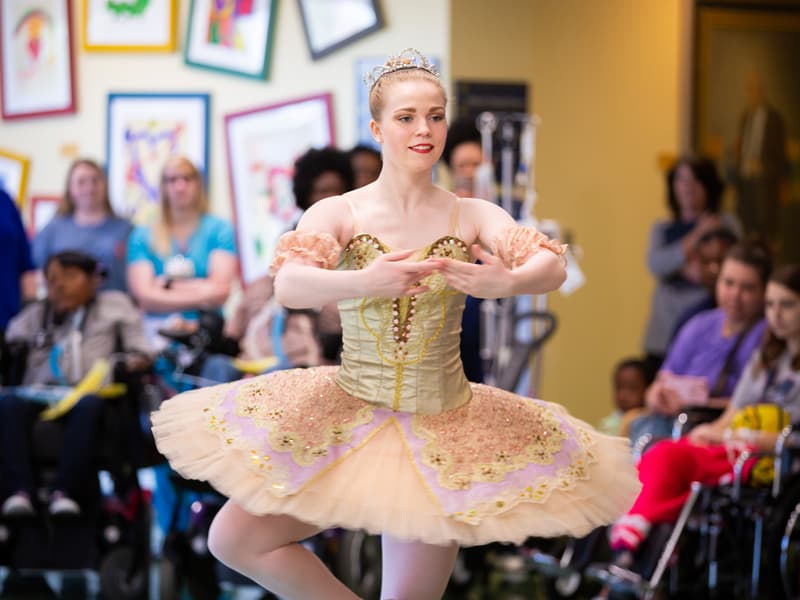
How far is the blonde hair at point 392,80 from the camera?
9.61ft

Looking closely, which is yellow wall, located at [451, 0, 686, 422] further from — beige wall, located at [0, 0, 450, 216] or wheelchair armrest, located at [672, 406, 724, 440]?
wheelchair armrest, located at [672, 406, 724, 440]

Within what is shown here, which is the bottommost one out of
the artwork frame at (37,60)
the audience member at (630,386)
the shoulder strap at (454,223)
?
the audience member at (630,386)

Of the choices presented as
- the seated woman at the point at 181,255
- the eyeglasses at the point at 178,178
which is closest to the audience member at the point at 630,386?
the seated woman at the point at 181,255

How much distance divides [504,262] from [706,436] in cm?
239

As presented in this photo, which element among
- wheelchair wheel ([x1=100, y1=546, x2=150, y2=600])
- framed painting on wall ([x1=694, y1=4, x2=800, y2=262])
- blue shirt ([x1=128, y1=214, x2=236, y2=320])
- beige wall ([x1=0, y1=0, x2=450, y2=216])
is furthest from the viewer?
framed painting on wall ([x1=694, y1=4, x2=800, y2=262])

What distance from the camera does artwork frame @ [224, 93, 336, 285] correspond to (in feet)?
25.5

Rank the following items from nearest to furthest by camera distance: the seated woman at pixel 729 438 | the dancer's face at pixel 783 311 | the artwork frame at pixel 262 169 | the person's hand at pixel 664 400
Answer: the seated woman at pixel 729 438 → the dancer's face at pixel 783 311 → the person's hand at pixel 664 400 → the artwork frame at pixel 262 169

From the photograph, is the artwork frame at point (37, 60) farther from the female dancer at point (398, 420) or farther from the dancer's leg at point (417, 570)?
the dancer's leg at point (417, 570)

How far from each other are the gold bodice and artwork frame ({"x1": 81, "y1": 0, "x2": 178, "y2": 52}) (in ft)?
17.2

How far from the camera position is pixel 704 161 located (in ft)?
21.9

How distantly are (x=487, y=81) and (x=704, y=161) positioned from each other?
54.8 inches

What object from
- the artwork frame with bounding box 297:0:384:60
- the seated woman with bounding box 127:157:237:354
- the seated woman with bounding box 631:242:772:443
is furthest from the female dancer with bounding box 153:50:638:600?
the artwork frame with bounding box 297:0:384:60

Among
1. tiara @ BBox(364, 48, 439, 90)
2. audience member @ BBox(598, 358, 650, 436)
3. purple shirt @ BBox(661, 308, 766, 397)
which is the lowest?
audience member @ BBox(598, 358, 650, 436)

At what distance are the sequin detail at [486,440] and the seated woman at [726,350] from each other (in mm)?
2567
